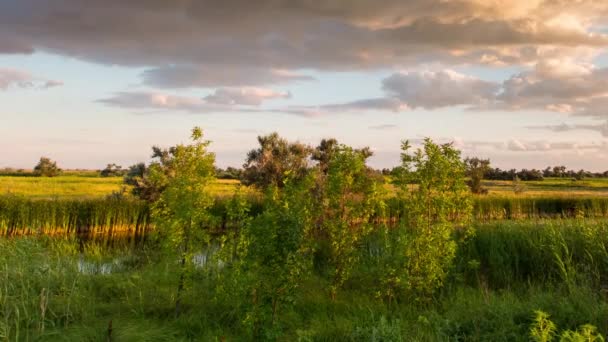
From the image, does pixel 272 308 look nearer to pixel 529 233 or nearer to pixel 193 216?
pixel 193 216

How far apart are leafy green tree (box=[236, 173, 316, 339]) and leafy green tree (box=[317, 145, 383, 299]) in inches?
81.6

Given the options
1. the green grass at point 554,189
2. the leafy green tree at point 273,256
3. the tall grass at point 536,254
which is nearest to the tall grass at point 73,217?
the leafy green tree at point 273,256

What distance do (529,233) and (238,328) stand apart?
331 inches

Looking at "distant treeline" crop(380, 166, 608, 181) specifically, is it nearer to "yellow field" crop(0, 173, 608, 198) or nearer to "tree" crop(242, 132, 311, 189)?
"yellow field" crop(0, 173, 608, 198)

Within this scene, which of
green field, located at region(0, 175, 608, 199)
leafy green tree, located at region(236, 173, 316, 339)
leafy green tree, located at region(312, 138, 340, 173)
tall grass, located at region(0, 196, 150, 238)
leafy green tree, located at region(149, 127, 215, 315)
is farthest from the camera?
green field, located at region(0, 175, 608, 199)

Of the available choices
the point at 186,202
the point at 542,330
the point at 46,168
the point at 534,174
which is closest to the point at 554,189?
the point at 534,174

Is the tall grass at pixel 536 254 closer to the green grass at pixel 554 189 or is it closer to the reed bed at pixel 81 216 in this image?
the reed bed at pixel 81 216

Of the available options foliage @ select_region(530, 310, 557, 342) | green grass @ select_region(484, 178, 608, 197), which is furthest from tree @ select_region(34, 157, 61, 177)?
foliage @ select_region(530, 310, 557, 342)

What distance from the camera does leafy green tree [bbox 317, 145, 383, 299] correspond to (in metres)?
9.73

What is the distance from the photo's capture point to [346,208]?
32.6 feet

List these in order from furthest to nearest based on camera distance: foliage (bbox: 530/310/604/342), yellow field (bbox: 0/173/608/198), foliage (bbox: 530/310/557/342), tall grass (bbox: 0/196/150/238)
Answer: yellow field (bbox: 0/173/608/198) → tall grass (bbox: 0/196/150/238) → foliage (bbox: 530/310/557/342) → foliage (bbox: 530/310/604/342)

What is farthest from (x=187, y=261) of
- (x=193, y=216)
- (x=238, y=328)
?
(x=238, y=328)

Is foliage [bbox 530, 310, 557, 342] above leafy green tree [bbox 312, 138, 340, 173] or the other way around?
the other way around

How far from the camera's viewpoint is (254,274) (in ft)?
24.6
